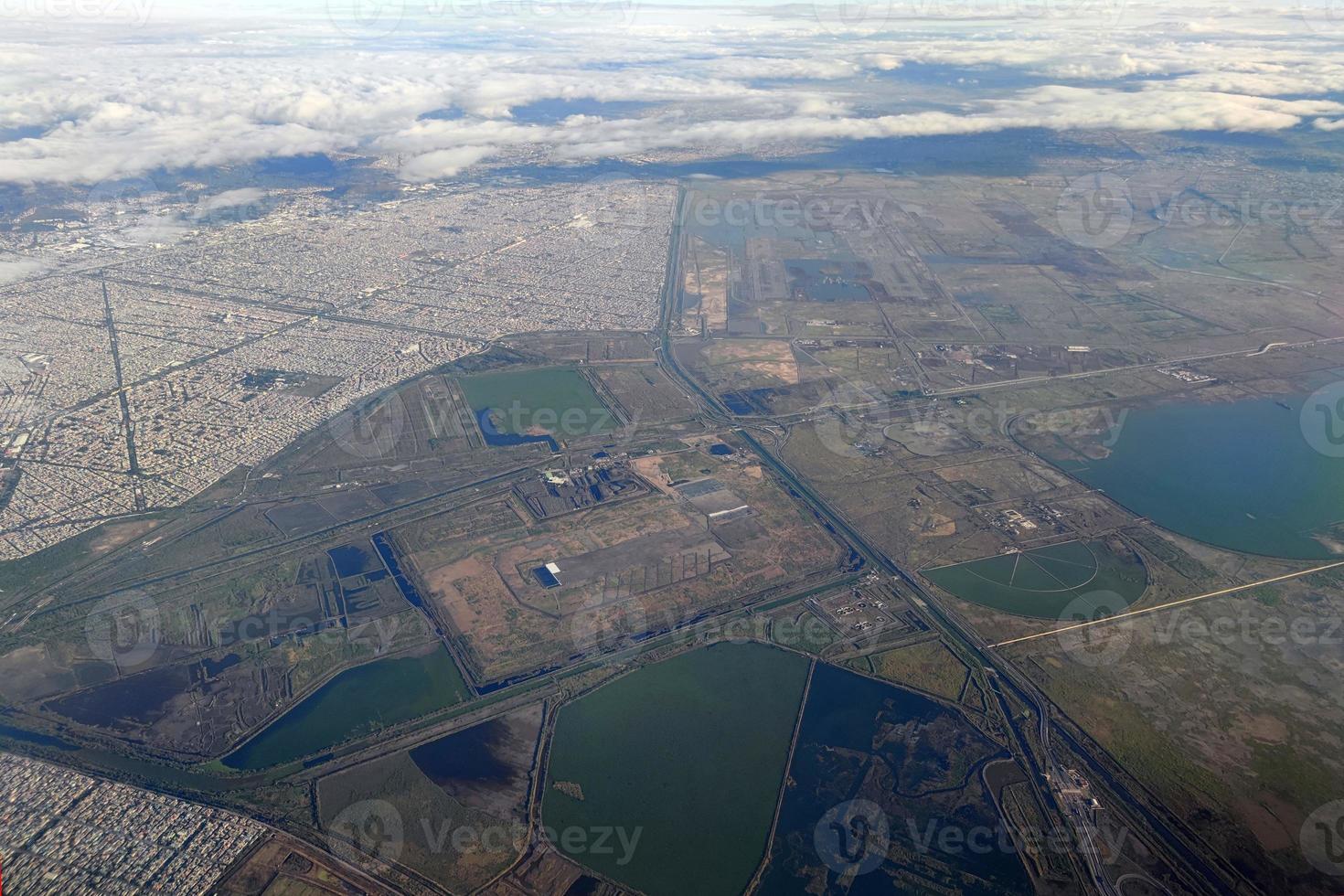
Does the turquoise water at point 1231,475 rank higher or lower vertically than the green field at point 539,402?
higher

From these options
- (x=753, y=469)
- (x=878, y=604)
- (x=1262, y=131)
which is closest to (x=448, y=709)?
(x=878, y=604)

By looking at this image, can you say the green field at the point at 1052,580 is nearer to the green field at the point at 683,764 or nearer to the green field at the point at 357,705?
the green field at the point at 683,764

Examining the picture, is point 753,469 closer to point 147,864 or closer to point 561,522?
point 561,522

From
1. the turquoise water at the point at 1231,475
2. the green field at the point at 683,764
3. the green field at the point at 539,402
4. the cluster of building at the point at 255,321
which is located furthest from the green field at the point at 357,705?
the turquoise water at the point at 1231,475

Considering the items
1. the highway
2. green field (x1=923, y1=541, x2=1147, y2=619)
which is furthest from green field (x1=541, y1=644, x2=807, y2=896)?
green field (x1=923, y1=541, x2=1147, y2=619)

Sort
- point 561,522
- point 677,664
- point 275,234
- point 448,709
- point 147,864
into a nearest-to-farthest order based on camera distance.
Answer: point 147,864
point 448,709
point 677,664
point 561,522
point 275,234

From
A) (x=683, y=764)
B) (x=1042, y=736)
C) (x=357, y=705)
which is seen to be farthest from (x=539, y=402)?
(x=1042, y=736)

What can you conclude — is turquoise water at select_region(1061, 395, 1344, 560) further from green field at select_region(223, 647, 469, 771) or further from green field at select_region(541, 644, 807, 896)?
green field at select_region(223, 647, 469, 771)
